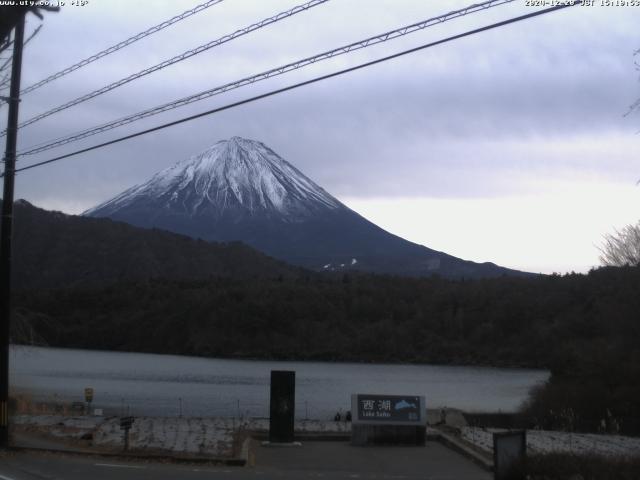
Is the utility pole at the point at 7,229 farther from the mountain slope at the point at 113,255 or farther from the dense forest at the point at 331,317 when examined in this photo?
the mountain slope at the point at 113,255

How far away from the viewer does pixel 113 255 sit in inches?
6644

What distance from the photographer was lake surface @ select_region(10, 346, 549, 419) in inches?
1877

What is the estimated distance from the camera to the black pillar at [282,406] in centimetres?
1997

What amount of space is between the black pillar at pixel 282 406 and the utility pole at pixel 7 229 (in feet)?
18.6

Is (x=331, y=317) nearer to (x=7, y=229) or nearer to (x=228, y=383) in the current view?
(x=228, y=383)

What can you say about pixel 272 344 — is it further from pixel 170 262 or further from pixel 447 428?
pixel 447 428

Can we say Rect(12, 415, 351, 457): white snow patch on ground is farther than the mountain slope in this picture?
No

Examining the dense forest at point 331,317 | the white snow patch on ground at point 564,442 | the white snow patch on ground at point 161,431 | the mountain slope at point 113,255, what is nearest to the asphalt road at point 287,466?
the white snow patch on ground at point 161,431

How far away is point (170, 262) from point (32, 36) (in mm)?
149530

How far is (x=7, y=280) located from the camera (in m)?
19.7

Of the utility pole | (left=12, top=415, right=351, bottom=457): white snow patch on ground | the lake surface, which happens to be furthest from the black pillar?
the lake surface

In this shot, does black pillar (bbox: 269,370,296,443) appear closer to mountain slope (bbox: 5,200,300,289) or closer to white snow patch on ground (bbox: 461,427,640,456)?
white snow patch on ground (bbox: 461,427,640,456)

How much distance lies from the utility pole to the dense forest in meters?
67.3

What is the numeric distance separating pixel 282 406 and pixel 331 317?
97.6 metres
